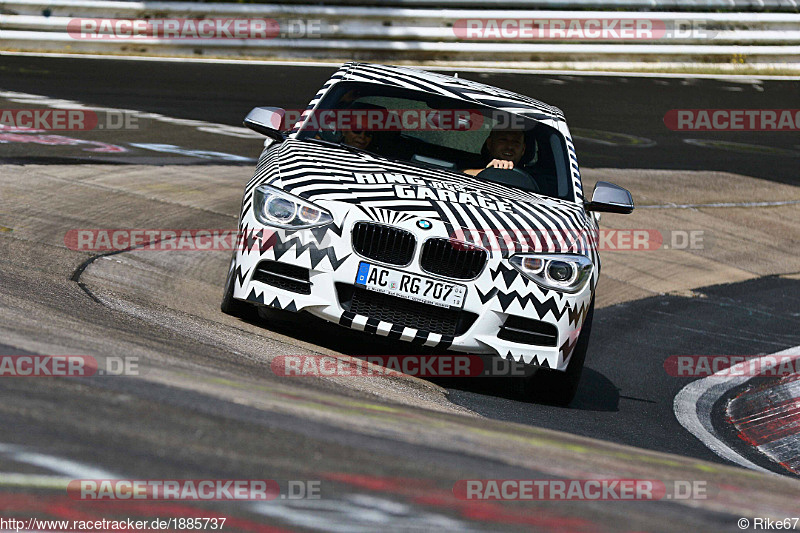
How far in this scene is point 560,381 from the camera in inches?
253

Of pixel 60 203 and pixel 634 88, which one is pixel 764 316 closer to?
pixel 60 203

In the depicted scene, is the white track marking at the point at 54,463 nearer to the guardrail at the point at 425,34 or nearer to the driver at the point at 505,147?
the driver at the point at 505,147

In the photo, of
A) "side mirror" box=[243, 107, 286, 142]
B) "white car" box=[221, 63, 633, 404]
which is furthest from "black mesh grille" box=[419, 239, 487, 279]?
"side mirror" box=[243, 107, 286, 142]

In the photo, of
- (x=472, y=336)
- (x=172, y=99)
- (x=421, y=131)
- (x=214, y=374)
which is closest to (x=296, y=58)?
(x=172, y=99)

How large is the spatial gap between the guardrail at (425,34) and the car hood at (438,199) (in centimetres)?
1542

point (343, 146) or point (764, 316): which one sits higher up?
point (343, 146)

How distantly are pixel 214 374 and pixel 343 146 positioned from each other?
298 cm

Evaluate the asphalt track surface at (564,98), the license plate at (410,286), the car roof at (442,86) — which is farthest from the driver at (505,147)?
the asphalt track surface at (564,98)

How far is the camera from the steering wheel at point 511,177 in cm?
707

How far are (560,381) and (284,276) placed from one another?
169 cm

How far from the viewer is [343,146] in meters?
7.09

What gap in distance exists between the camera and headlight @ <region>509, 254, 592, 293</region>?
6.04m

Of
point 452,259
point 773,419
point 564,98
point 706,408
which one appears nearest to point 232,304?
point 452,259

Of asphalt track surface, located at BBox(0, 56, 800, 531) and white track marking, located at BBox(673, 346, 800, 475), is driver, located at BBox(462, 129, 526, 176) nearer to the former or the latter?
asphalt track surface, located at BBox(0, 56, 800, 531)
